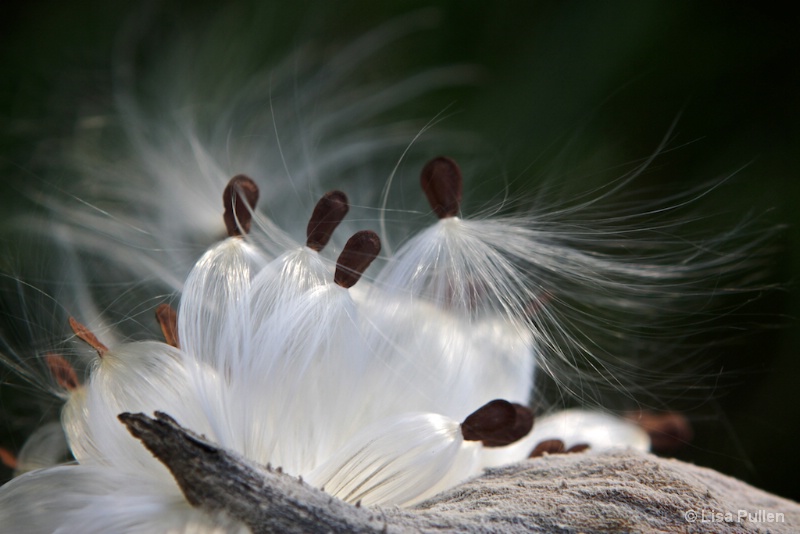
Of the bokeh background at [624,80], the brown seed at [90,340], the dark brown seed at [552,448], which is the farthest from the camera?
the bokeh background at [624,80]

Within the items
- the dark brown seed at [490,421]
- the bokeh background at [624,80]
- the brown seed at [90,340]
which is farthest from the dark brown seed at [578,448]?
the bokeh background at [624,80]

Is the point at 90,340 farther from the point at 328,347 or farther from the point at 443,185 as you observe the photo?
the point at 443,185

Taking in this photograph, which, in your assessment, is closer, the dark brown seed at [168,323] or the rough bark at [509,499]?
the rough bark at [509,499]

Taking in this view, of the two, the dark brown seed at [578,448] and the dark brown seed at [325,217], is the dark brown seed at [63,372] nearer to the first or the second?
the dark brown seed at [325,217]

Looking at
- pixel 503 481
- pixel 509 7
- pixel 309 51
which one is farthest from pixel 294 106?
pixel 509 7

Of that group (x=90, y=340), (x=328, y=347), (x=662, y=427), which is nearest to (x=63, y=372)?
(x=90, y=340)

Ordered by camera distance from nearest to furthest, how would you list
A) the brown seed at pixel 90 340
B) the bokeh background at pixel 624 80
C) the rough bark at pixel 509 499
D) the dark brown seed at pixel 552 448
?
the rough bark at pixel 509 499, the brown seed at pixel 90 340, the dark brown seed at pixel 552 448, the bokeh background at pixel 624 80
